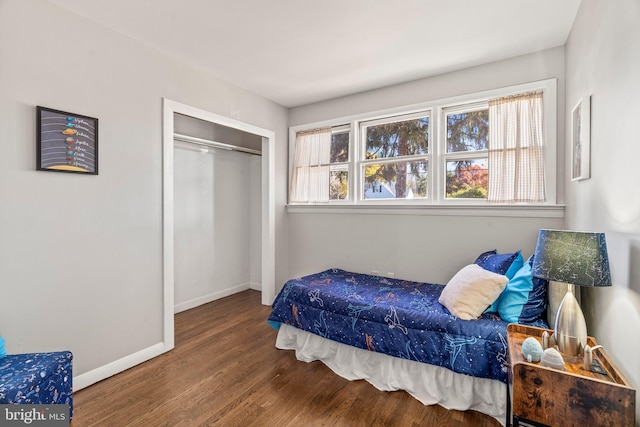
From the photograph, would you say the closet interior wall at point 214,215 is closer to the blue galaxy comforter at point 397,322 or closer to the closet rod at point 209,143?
the closet rod at point 209,143

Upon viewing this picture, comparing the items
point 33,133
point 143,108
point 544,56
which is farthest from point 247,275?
point 544,56

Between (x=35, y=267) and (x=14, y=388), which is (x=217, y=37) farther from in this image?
(x=14, y=388)

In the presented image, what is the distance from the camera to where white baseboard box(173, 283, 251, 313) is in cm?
390

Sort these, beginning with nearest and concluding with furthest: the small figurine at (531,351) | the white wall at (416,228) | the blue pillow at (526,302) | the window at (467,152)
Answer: the small figurine at (531,351) → the blue pillow at (526,302) → the white wall at (416,228) → the window at (467,152)

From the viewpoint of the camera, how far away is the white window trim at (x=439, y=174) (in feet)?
8.77

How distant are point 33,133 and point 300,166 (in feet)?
8.90

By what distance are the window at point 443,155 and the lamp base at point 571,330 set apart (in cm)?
147

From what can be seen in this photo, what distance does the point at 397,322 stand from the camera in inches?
90.8

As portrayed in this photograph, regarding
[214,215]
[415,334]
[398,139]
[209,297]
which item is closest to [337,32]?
[398,139]

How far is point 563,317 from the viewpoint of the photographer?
1.54 meters

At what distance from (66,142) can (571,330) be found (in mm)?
3244

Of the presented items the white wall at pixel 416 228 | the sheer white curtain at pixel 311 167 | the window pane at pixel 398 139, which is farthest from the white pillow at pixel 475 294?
the sheer white curtain at pixel 311 167

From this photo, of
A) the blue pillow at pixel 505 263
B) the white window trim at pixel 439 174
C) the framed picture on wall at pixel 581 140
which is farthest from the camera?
the white window trim at pixel 439 174

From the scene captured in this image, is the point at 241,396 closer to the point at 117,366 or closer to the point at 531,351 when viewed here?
the point at 117,366
